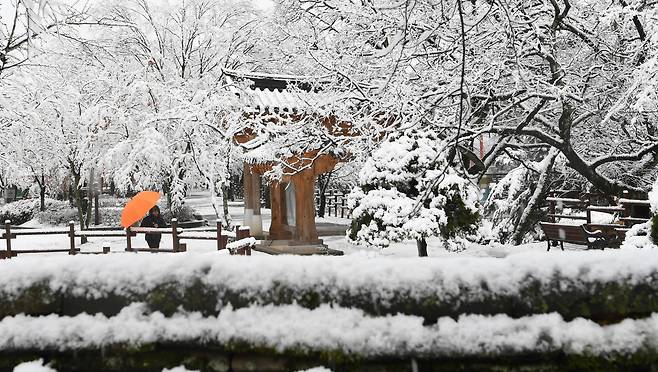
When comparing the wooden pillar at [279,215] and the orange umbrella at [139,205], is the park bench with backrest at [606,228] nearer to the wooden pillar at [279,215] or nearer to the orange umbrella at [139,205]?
the wooden pillar at [279,215]

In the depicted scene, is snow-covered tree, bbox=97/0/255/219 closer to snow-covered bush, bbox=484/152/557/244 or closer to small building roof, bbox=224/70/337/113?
small building roof, bbox=224/70/337/113

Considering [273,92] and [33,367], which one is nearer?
[33,367]

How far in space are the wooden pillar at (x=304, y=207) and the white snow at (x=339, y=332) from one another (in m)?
11.1

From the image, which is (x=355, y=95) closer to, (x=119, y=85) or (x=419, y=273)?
(x=419, y=273)

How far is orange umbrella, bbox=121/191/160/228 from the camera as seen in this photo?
1245 centimetres

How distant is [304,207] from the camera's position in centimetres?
1383

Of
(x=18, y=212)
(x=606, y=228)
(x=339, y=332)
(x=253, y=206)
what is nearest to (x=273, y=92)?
(x=253, y=206)

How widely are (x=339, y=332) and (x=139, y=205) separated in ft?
36.5

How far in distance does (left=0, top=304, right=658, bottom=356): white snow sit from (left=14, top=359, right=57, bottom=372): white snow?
82 millimetres

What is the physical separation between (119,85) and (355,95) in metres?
15.6

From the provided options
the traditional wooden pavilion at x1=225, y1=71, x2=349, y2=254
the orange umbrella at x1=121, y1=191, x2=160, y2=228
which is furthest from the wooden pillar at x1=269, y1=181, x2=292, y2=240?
the orange umbrella at x1=121, y1=191, x2=160, y2=228

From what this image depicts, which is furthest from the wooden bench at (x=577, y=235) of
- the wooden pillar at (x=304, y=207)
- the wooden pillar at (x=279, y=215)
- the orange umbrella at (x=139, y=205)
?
the orange umbrella at (x=139, y=205)

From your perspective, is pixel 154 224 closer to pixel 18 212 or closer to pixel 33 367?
pixel 33 367

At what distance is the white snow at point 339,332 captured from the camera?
2443 millimetres
